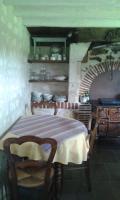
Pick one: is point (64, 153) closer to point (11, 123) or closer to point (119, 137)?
point (11, 123)

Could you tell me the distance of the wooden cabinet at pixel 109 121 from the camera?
480 cm

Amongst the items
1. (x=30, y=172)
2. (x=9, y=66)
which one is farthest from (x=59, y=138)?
(x=9, y=66)

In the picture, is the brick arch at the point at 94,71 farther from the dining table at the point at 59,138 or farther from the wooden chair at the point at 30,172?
the wooden chair at the point at 30,172

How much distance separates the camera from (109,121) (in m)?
4.84

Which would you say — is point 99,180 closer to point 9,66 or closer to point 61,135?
point 61,135

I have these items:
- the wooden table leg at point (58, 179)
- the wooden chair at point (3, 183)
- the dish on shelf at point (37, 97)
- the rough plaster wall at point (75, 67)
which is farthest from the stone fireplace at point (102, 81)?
the wooden chair at point (3, 183)

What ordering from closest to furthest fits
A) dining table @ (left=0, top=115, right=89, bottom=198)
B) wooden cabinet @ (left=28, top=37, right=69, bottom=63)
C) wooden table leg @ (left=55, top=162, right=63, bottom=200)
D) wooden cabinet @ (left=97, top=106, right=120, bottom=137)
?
dining table @ (left=0, top=115, right=89, bottom=198) < wooden table leg @ (left=55, top=162, right=63, bottom=200) < wooden cabinet @ (left=97, top=106, right=120, bottom=137) < wooden cabinet @ (left=28, top=37, right=69, bottom=63)

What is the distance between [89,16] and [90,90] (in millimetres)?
1933

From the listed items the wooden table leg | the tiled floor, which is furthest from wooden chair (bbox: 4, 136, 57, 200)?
the tiled floor

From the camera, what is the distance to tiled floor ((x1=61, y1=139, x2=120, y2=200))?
115 inches

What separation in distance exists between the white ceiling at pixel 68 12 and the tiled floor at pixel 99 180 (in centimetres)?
222

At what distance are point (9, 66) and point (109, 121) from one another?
244cm

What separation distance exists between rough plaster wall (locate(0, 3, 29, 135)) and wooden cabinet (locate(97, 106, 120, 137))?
1698 mm

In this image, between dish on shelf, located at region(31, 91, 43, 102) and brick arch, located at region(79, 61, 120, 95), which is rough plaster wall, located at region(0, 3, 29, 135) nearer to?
dish on shelf, located at region(31, 91, 43, 102)
